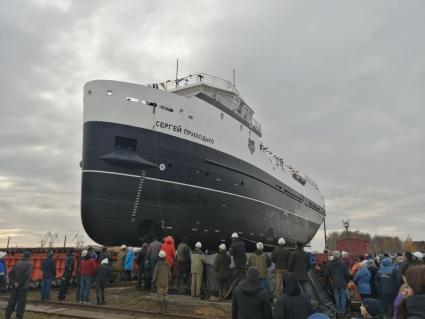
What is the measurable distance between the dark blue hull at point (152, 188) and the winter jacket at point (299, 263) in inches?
268

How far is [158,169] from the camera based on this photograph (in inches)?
557

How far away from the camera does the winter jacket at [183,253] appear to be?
11.2 metres

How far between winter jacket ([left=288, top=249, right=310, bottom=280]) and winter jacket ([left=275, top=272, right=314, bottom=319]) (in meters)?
4.32

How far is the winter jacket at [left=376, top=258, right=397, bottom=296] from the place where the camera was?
7.93 m

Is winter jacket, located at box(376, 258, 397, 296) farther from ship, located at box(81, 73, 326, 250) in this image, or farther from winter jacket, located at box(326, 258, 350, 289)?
ship, located at box(81, 73, 326, 250)

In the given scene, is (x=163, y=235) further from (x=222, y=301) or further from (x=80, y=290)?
(x=222, y=301)

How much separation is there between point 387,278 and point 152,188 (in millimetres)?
8427

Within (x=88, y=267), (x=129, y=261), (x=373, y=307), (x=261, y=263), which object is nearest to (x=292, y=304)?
(x=373, y=307)

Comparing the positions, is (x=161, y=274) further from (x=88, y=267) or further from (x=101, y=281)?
(x=88, y=267)

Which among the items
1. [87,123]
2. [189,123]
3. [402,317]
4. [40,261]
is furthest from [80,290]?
[402,317]

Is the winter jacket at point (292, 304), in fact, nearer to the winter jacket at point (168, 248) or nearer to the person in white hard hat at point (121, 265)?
the winter jacket at point (168, 248)

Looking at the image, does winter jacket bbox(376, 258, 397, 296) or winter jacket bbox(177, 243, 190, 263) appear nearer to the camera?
winter jacket bbox(376, 258, 397, 296)

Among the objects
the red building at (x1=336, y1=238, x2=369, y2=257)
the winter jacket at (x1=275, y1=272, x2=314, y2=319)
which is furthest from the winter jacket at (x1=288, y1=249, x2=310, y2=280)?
the red building at (x1=336, y1=238, x2=369, y2=257)

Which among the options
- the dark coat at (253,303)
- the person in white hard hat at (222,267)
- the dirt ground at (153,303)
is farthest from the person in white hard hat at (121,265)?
the dark coat at (253,303)
